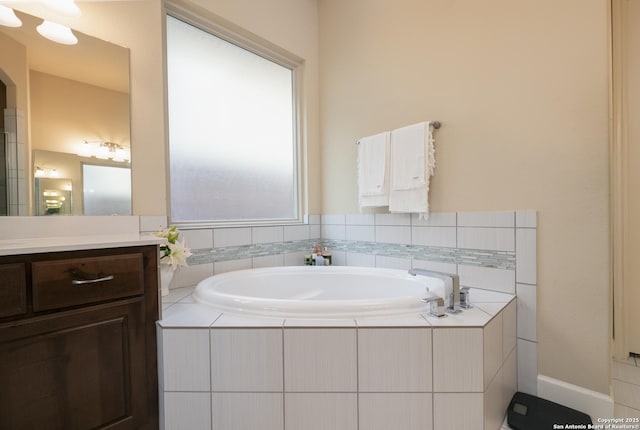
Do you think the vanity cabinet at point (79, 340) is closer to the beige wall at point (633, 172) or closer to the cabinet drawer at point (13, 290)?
the cabinet drawer at point (13, 290)

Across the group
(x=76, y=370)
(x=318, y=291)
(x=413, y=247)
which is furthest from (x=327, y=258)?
(x=76, y=370)

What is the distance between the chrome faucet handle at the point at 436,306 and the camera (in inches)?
45.9

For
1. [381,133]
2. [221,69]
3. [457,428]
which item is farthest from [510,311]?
[221,69]

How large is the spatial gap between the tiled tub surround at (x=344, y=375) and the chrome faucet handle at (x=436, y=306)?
0.21 feet

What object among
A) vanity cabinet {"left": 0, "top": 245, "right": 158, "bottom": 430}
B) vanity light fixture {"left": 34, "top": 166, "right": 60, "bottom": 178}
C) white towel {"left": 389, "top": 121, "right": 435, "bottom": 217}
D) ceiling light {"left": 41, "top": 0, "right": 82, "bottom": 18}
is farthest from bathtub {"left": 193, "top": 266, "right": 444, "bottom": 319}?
ceiling light {"left": 41, "top": 0, "right": 82, "bottom": 18}

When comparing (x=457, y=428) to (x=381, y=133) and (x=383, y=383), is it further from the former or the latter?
(x=381, y=133)

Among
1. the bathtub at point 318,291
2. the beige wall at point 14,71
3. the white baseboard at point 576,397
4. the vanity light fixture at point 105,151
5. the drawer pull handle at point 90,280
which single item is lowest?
the white baseboard at point 576,397

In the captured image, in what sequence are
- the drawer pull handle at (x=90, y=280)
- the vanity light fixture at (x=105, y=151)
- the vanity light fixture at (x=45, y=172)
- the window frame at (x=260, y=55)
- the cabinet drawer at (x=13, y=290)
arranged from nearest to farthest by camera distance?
the cabinet drawer at (x=13, y=290), the drawer pull handle at (x=90, y=280), the vanity light fixture at (x=45, y=172), the vanity light fixture at (x=105, y=151), the window frame at (x=260, y=55)

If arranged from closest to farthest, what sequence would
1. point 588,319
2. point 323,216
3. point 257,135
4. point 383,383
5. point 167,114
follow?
1. point 383,383
2. point 588,319
3. point 167,114
4. point 257,135
5. point 323,216

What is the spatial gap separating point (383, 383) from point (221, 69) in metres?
2.11

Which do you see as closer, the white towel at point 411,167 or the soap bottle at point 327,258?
the white towel at point 411,167

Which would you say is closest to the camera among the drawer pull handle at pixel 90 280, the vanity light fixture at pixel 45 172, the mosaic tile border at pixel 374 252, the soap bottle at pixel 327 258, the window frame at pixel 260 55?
the drawer pull handle at pixel 90 280

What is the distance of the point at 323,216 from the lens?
8.19 feet

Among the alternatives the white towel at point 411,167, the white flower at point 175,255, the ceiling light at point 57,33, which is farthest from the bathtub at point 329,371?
the ceiling light at point 57,33
